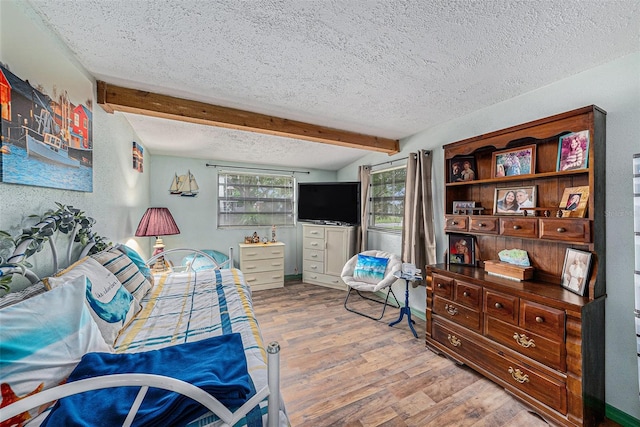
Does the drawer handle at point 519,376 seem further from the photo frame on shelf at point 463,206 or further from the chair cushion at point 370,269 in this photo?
the chair cushion at point 370,269

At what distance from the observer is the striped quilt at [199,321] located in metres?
0.98

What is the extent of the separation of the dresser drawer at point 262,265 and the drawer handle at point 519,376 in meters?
3.27

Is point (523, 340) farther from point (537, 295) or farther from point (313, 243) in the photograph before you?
point (313, 243)

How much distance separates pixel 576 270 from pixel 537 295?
0.33m

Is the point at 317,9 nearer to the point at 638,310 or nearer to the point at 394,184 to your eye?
the point at 638,310

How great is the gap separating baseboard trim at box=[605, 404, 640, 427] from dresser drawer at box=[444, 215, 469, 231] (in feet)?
4.74

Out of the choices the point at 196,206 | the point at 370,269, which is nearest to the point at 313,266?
the point at 370,269

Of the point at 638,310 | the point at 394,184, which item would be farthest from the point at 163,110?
the point at 638,310

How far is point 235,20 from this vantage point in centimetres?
131

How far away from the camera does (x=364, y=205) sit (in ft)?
13.4

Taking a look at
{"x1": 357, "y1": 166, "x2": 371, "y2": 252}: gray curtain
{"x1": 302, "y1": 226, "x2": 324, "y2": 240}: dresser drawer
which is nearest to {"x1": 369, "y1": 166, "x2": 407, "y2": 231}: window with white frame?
{"x1": 357, "y1": 166, "x2": 371, "y2": 252}: gray curtain

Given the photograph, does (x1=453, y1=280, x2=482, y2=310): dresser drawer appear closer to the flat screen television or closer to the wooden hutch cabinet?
the wooden hutch cabinet

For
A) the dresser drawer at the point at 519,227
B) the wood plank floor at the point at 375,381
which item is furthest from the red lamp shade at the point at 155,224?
the dresser drawer at the point at 519,227

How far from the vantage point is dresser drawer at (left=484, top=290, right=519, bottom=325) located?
1.74m
